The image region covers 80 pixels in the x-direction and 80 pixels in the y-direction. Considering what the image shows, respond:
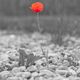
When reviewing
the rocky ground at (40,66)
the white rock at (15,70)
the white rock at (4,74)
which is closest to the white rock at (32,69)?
the rocky ground at (40,66)

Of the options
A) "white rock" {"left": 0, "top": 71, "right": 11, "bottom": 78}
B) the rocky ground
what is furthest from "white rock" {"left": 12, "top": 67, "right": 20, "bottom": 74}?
"white rock" {"left": 0, "top": 71, "right": 11, "bottom": 78}

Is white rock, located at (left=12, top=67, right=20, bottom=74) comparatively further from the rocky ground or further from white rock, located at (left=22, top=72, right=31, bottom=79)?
white rock, located at (left=22, top=72, right=31, bottom=79)

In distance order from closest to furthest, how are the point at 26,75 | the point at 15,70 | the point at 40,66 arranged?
the point at 26,75 < the point at 15,70 < the point at 40,66

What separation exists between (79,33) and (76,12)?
539 cm

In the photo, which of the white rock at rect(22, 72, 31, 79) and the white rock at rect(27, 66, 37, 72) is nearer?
the white rock at rect(22, 72, 31, 79)

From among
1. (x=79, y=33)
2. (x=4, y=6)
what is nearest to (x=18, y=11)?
(x=4, y=6)

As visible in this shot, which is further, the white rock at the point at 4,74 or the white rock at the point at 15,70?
the white rock at the point at 15,70

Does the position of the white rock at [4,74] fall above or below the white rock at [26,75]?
below

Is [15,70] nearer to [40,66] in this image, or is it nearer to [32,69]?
[32,69]

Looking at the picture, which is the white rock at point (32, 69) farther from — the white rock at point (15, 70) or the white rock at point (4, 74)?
the white rock at point (4, 74)

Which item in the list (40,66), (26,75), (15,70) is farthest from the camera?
(40,66)

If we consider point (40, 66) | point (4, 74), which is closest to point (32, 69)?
point (40, 66)

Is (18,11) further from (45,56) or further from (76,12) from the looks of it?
(45,56)

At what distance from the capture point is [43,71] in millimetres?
3027
